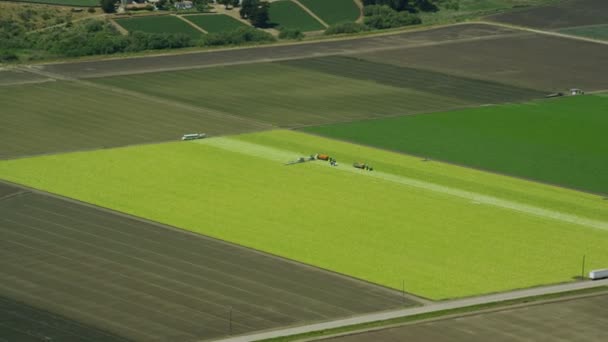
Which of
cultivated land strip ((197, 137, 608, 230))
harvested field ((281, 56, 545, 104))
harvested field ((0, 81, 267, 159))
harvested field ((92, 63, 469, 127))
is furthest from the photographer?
harvested field ((281, 56, 545, 104))

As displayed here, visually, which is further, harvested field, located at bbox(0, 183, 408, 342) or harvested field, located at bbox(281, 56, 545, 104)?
harvested field, located at bbox(281, 56, 545, 104)

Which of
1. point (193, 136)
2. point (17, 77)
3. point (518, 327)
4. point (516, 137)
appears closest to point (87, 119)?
point (193, 136)

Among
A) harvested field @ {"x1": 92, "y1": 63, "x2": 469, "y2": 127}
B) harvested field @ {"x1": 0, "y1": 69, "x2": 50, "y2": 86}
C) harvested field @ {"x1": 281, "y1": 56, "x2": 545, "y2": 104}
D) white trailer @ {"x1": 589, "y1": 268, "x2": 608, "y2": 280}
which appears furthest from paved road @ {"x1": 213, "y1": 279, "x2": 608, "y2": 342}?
harvested field @ {"x1": 0, "y1": 69, "x2": 50, "y2": 86}

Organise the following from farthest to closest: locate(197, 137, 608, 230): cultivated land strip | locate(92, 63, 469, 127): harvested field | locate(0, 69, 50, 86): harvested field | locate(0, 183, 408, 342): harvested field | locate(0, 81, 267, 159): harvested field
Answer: locate(0, 69, 50, 86): harvested field, locate(92, 63, 469, 127): harvested field, locate(0, 81, 267, 159): harvested field, locate(197, 137, 608, 230): cultivated land strip, locate(0, 183, 408, 342): harvested field

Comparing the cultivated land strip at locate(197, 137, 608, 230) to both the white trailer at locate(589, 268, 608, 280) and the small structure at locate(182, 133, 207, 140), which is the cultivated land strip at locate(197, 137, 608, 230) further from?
the white trailer at locate(589, 268, 608, 280)

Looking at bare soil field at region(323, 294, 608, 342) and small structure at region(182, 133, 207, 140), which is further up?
bare soil field at region(323, 294, 608, 342)

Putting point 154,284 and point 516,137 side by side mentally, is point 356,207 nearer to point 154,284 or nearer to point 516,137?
point 154,284

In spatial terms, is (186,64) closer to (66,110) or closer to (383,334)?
(66,110)

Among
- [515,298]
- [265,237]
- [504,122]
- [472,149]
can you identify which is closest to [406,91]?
[504,122]
